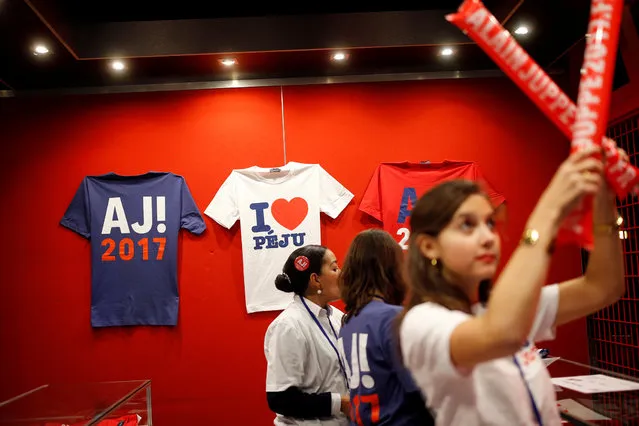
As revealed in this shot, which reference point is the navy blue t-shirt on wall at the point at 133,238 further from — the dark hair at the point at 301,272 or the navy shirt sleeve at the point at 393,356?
the navy shirt sleeve at the point at 393,356

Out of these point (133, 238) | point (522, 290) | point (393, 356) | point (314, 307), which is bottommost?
point (393, 356)

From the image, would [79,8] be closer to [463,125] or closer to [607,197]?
[463,125]

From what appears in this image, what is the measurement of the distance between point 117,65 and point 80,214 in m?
1.23

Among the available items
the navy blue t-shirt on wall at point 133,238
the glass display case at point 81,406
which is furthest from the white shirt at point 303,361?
the navy blue t-shirt on wall at point 133,238

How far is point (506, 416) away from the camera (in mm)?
1165

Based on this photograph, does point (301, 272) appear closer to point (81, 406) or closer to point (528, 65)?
point (81, 406)

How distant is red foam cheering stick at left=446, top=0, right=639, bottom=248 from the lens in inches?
41.1

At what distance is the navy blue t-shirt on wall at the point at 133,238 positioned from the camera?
15.8ft

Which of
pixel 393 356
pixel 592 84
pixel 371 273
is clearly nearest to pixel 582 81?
pixel 592 84

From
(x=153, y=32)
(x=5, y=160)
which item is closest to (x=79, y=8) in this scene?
(x=153, y=32)

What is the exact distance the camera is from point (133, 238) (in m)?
4.84

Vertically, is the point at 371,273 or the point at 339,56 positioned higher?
the point at 339,56

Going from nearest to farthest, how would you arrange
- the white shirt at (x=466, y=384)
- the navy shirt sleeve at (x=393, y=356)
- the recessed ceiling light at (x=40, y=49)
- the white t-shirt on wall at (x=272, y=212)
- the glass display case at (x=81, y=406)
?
1. the white shirt at (x=466, y=384)
2. the navy shirt sleeve at (x=393, y=356)
3. the glass display case at (x=81, y=406)
4. the recessed ceiling light at (x=40, y=49)
5. the white t-shirt on wall at (x=272, y=212)

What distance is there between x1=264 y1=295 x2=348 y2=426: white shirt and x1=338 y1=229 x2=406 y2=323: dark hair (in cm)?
44
